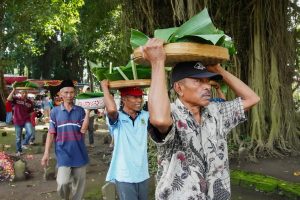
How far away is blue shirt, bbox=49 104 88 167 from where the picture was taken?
5152 millimetres

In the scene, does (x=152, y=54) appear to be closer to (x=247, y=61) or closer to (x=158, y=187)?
(x=158, y=187)

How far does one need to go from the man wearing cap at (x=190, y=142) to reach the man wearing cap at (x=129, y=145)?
5.46ft

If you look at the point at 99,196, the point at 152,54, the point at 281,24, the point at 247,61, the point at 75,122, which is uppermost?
the point at 281,24

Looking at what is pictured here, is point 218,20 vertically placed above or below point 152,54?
above

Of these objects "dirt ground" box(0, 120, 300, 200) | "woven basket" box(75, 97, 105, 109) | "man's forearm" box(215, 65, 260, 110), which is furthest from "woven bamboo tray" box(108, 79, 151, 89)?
"dirt ground" box(0, 120, 300, 200)

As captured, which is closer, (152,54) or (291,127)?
(152,54)

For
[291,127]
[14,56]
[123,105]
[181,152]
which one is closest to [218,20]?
[291,127]

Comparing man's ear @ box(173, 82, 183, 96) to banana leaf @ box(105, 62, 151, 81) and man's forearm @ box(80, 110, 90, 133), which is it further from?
man's forearm @ box(80, 110, 90, 133)

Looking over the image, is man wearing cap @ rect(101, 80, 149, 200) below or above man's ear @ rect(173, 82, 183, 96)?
below

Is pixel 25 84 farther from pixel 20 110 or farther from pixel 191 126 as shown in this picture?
pixel 191 126

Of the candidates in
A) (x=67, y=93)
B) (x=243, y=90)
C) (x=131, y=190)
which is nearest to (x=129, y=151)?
(x=131, y=190)

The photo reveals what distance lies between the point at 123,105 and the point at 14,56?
90.6ft

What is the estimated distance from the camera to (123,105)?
14.1 feet

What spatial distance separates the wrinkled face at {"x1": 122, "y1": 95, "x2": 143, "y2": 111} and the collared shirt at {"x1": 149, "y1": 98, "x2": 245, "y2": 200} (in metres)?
1.80
